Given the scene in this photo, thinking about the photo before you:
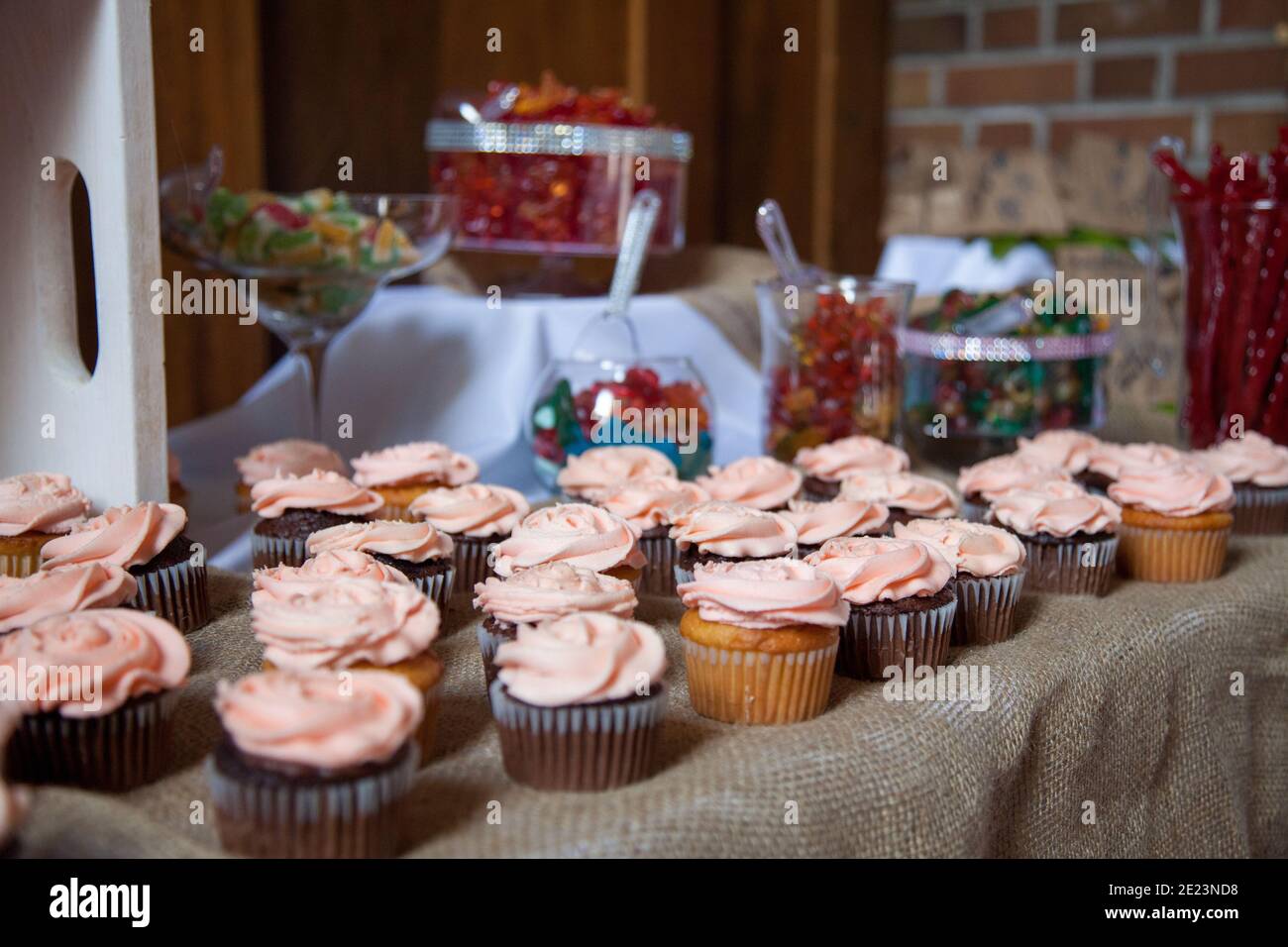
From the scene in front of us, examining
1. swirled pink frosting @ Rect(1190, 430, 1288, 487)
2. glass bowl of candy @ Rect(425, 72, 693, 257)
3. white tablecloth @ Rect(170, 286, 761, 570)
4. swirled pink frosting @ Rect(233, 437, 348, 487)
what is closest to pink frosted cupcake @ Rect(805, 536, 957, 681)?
swirled pink frosting @ Rect(1190, 430, 1288, 487)

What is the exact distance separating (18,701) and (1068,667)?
78 centimetres

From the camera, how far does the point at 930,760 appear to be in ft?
2.93

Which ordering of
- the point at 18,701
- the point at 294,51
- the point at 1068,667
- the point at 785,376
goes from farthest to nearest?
1. the point at 294,51
2. the point at 785,376
3. the point at 1068,667
4. the point at 18,701

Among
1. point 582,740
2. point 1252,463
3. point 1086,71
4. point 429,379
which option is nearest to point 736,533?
point 582,740

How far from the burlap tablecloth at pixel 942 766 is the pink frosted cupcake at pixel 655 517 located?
0.03 metres

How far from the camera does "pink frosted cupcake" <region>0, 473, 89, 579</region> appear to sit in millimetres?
1075

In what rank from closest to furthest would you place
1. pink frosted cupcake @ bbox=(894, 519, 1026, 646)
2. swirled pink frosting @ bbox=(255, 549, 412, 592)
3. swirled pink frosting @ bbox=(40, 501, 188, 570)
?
swirled pink frosting @ bbox=(255, 549, 412, 592) < swirled pink frosting @ bbox=(40, 501, 188, 570) < pink frosted cupcake @ bbox=(894, 519, 1026, 646)

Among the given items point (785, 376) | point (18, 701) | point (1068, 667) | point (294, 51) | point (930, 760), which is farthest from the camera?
point (294, 51)

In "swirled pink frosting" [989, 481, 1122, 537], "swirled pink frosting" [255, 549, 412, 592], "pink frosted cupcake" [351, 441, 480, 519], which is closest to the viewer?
"swirled pink frosting" [255, 549, 412, 592]

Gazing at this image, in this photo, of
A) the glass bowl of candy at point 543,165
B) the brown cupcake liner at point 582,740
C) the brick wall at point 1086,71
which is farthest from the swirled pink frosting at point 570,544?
the brick wall at point 1086,71

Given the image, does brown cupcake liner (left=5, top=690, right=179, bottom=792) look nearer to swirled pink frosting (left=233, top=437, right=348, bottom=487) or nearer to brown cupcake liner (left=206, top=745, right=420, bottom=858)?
brown cupcake liner (left=206, top=745, right=420, bottom=858)

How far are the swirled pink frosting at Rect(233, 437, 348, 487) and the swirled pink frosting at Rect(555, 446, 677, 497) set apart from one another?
0.94 feet

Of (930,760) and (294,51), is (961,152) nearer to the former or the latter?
(294,51)
